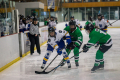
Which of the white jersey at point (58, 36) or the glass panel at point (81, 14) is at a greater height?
the glass panel at point (81, 14)

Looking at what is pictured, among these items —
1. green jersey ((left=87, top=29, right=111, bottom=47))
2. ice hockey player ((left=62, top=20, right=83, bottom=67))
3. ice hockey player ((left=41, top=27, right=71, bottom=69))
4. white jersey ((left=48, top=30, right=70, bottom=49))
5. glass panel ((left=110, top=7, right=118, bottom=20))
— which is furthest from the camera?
glass panel ((left=110, top=7, right=118, bottom=20))

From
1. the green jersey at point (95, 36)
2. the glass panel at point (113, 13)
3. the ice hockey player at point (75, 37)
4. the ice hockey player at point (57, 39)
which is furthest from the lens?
the glass panel at point (113, 13)

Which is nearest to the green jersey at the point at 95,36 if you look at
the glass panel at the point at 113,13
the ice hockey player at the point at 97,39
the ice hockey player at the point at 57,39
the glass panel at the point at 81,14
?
the ice hockey player at the point at 97,39

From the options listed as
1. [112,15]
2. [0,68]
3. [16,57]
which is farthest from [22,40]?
[112,15]

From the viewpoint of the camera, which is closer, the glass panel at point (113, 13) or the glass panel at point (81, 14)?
the glass panel at point (113, 13)

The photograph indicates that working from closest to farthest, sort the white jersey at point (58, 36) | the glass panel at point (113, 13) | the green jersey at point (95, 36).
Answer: the green jersey at point (95, 36), the white jersey at point (58, 36), the glass panel at point (113, 13)

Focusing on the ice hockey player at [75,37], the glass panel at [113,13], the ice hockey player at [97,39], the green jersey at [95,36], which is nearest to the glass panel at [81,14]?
the glass panel at [113,13]

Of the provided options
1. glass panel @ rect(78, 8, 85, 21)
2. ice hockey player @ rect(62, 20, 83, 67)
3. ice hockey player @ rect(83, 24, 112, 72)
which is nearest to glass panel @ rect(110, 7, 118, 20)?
glass panel @ rect(78, 8, 85, 21)

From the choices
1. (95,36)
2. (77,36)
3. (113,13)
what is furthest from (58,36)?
(113,13)

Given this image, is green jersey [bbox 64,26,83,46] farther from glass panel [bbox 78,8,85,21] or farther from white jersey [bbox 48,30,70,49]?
glass panel [bbox 78,8,85,21]

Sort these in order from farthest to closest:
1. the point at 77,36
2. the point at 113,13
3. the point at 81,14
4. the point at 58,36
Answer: the point at 81,14
the point at 113,13
the point at 77,36
the point at 58,36

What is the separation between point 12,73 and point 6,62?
647 mm

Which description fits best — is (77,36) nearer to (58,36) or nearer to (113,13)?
(58,36)

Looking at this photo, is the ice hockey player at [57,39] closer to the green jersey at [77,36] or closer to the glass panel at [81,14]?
the green jersey at [77,36]
